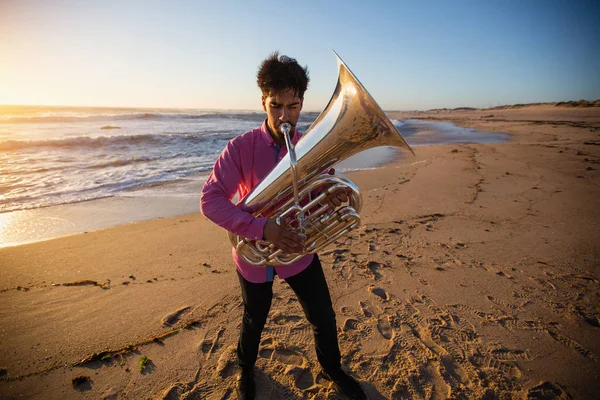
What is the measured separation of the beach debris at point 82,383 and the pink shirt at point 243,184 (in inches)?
60.7

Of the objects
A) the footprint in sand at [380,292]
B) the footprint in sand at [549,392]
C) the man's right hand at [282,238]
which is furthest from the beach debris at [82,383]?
the footprint in sand at [549,392]

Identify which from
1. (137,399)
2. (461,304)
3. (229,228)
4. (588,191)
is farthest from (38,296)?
(588,191)

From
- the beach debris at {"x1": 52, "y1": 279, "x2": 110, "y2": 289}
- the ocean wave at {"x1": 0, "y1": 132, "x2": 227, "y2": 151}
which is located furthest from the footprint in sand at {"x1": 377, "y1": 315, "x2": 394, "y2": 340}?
the ocean wave at {"x1": 0, "y1": 132, "x2": 227, "y2": 151}

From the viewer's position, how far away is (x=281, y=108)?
5.83 feet

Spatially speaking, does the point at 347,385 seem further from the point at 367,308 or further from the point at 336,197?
the point at 336,197

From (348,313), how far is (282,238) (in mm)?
1642

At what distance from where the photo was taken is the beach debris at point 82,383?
2.17m

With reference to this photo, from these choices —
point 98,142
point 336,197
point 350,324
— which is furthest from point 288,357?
point 98,142

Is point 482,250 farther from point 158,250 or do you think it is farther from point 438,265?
point 158,250

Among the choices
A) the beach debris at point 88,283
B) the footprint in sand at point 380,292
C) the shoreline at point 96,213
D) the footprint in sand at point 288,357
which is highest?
the shoreline at point 96,213

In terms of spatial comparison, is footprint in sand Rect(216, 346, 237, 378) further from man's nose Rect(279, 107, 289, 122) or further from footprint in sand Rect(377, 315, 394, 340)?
man's nose Rect(279, 107, 289, 122)

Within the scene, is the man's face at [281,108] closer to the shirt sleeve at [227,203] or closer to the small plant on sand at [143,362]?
the shirt sleeve at [227,203]

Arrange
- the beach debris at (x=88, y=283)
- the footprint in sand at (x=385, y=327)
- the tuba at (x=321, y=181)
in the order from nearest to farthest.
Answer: the tuba at (x=321, y=181), the footprint in sand at (x=385, y=327), the beach debris at (x=88, y=283)

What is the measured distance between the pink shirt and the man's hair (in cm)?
25
